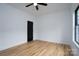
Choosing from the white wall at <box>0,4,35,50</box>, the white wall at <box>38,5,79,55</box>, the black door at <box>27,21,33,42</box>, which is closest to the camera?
the white wall at <box>0,4,35,50</box>

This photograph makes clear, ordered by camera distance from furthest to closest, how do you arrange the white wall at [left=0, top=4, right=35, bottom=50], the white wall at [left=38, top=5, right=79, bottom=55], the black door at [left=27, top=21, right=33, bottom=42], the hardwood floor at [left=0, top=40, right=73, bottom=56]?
1. the black door at [left=27, top=21, right=33, bottom=42]
2. the white wall at [left=38, top=5, right=79, bottom=55]
3. the white wall at [left=0, top=4, right=35, bottom=50]
4. the hardwood floor at [left=0, top=40, right=73, bottom=56]

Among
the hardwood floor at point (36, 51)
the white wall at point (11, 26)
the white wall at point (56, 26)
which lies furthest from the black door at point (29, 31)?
the hardwood floor at point (36, 51)

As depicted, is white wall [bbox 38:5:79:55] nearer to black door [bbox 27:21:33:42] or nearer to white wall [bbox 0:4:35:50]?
black door [bbox 27:21:33:42]

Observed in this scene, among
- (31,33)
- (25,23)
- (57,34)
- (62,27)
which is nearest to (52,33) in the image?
(57,34)

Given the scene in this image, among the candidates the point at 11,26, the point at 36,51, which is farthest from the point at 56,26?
the point at 11,26

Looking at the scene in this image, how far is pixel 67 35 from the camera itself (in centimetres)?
714

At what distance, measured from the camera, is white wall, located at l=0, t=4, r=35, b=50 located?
16.0 feet

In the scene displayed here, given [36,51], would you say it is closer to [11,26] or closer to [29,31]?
[11,26]

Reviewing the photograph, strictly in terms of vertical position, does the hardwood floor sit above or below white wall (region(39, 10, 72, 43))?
below

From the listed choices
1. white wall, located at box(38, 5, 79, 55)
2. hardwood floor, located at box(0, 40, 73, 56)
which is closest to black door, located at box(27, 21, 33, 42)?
white wall, located at box(38, 5, 79, 55)

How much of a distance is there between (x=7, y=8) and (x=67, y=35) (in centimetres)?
Result: 456

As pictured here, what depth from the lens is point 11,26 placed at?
5.51 m

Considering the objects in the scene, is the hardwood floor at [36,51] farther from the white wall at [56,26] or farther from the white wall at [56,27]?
the white wall at [56,27]

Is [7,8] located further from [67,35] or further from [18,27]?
[67,35]
